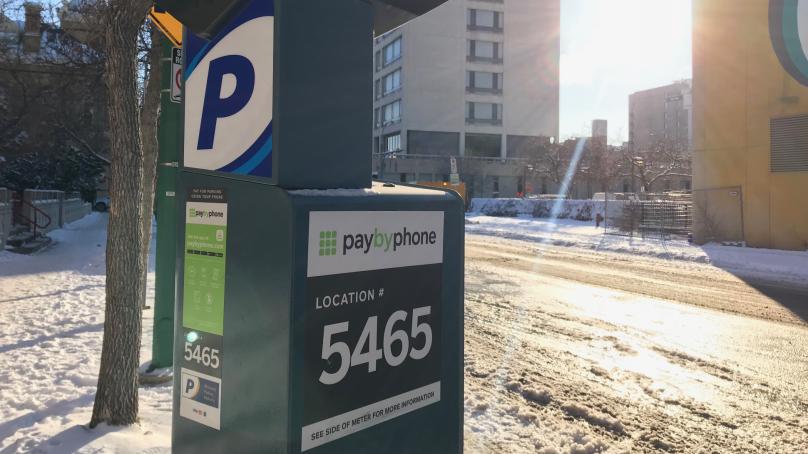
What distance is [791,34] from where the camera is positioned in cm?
1711

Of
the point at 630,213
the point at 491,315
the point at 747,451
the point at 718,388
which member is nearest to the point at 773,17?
the point at 630,213

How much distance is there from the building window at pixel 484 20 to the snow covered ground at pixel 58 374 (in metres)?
62.3

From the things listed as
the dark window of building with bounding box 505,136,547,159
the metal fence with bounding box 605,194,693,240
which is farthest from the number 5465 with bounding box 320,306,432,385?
the dark window of building with bounding box 505,136,547,159

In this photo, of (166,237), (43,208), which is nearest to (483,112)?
(43,208)

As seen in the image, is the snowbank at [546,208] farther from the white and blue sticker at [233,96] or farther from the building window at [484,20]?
the building window at [484,20]

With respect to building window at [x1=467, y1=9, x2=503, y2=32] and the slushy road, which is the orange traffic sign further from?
building window at [x1=467, y1=9, x2=503, y2=32]

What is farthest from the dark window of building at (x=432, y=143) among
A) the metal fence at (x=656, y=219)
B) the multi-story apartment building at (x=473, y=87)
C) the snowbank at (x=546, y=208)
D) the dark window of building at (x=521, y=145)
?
the metal fence at (x=656, y=219)

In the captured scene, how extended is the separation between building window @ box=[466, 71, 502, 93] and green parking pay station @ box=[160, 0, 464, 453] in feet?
219

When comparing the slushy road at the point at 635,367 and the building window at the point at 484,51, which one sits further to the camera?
the building window at the point at 484,51

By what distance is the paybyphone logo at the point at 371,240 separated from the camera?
6.09 feet

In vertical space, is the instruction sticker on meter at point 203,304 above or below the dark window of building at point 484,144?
below

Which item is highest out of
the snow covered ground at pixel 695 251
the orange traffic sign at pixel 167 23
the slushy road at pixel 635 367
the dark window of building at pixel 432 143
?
the dark window of building at pixel 432 143

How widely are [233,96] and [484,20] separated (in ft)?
231

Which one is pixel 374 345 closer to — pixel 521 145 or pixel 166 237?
pixel 166 237
